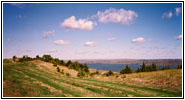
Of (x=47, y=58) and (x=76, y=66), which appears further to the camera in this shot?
(x=76, y=66)

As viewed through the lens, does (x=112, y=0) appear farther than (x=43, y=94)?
Yes

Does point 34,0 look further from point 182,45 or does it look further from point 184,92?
point 184,92

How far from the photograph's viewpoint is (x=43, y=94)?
13172 mm

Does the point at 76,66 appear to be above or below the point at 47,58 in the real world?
below

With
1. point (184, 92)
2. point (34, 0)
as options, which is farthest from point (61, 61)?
point (184, 92)

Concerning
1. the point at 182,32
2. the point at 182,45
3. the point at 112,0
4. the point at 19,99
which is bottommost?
the point at 19,99

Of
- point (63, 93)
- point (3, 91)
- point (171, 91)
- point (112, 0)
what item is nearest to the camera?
point (3, 91)

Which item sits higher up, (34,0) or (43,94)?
(34,0)

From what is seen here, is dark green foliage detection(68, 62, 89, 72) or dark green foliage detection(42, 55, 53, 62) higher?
dark green foliage detection(42, 55, 53, 62)

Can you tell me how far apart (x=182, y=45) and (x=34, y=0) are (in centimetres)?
1745

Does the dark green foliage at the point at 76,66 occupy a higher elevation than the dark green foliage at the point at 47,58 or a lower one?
lower

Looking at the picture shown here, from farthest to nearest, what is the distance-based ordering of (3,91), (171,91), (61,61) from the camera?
1. (61,61)
2. (171,91)
3. (3,91)

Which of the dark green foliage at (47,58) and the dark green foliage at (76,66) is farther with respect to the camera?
the dark green foliage at (47,58)

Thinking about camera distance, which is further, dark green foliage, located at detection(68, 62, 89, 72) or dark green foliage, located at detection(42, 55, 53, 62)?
dark green foliage, located at detection(42, 55, 53, 62)
